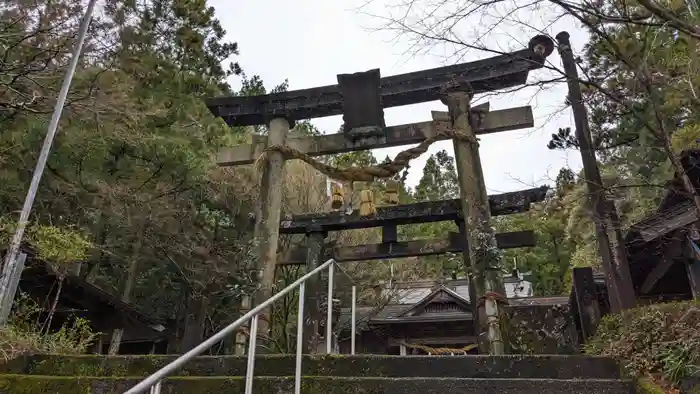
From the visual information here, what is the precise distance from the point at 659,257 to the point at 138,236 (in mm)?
10747

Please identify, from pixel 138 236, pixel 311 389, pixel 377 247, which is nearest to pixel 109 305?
pixel 138 236

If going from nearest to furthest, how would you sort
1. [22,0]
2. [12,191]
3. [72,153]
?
[22,0] < [12,191] < [72,153]

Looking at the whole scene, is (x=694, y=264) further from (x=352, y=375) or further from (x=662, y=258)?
(x=352, y=375)

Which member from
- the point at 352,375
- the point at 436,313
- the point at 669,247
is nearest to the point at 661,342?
the point at 352,375

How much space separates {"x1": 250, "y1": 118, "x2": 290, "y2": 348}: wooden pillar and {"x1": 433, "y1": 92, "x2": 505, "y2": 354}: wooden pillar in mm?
2512

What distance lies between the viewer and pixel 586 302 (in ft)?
16.8

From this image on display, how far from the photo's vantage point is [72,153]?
966cm

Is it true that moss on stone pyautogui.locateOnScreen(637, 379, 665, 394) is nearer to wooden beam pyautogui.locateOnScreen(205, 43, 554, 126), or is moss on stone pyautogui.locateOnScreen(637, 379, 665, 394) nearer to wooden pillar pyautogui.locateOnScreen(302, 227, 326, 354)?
Result: wooden pillar pyautogui.locateOnScreen(302, 227, 326, 354)

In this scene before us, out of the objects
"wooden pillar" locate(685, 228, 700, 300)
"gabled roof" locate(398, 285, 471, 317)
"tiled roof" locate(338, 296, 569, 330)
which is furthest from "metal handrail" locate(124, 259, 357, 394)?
"gabled roof" locate(398, 285, 471, 317)

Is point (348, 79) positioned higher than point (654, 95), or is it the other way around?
point (348, 79)

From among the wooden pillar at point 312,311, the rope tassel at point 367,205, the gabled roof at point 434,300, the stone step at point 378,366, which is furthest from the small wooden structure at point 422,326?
the stone step at point 378,366

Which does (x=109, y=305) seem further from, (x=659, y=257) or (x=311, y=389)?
(x=659, y=257)

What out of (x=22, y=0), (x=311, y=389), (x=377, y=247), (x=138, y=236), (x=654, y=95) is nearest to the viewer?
(x=311, y=389)

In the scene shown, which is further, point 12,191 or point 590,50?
point 12,191
